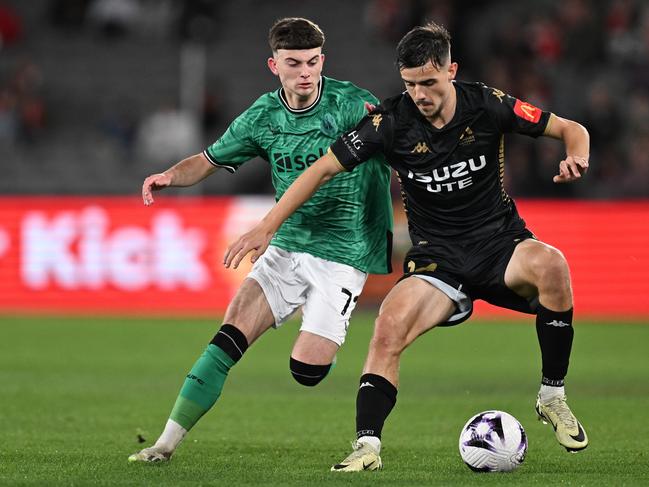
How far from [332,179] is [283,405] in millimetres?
3009

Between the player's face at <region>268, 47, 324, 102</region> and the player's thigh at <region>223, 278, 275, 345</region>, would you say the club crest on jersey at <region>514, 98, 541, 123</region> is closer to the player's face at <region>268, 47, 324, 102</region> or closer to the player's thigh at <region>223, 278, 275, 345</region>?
the player's face at <region>268, 47, 324, 102</region>

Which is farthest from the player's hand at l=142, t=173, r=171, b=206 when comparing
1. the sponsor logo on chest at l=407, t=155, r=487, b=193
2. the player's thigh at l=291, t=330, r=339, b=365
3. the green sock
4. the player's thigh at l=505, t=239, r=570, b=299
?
the player's thigh at l=505, t=239, r=570, b=299

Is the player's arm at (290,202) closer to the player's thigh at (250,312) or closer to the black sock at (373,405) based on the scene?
the player's thigh at (250,312)

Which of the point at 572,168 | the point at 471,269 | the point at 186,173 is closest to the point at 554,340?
the point at 471,269

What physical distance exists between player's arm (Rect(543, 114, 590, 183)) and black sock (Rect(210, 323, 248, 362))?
6.33ft

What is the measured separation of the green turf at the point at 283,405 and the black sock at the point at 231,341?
60 cm

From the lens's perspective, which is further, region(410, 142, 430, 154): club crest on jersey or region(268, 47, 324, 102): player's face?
region(268, 47, 324, 102): player's face

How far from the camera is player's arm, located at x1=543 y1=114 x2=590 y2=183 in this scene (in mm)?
6238

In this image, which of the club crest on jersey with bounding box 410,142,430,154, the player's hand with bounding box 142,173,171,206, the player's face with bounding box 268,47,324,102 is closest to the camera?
the club crest on jersey with bounding box 410,142,430,154

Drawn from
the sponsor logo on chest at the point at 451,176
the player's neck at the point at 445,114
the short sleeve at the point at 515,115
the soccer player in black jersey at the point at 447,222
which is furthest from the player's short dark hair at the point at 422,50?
the sponsor logo on chest at the point at 451,176

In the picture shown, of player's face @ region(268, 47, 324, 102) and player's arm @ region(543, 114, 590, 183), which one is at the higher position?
player's face @ region(268, 47, 324, 102)

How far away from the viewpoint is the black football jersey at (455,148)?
263 inches

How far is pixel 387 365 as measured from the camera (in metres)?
6.55

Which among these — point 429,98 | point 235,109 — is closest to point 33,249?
point 235,109
